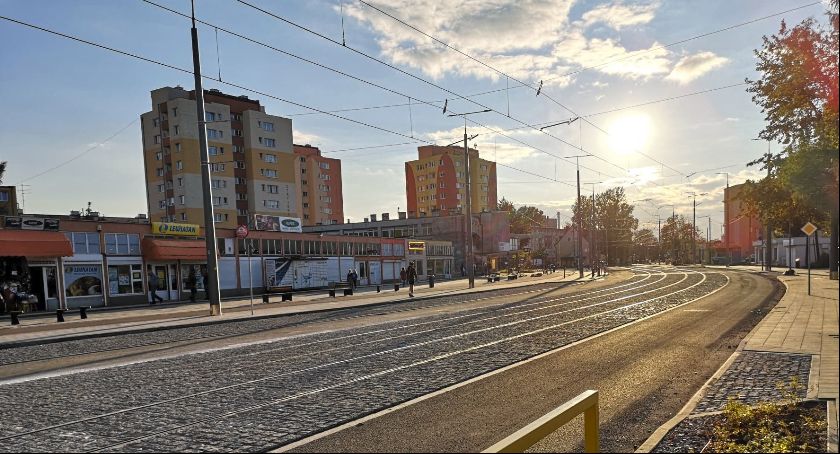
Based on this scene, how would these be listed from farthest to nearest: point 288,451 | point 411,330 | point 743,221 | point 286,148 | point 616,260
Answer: point 616,260
point 743,221
point 286,148
point 411,330
point 288,451

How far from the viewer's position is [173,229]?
1273 inches

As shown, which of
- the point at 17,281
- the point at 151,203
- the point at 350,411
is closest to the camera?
the point at 350,411

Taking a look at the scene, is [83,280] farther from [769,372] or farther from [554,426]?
[554,426]

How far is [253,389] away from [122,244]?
26.6 m

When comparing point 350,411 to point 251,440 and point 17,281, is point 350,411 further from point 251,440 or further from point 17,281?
point 17,281

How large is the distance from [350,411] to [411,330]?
7.78m

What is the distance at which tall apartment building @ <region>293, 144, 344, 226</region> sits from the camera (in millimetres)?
102188

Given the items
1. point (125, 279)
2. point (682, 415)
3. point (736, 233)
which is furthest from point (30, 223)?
point (736, 233)

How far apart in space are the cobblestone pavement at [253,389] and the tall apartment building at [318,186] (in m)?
88.8

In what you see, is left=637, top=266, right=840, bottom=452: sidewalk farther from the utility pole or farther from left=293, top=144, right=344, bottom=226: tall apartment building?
left=293, top=144, right=344, bottom=226: tall apartment building

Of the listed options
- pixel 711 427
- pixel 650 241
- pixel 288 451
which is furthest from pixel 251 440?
pixel 650 241

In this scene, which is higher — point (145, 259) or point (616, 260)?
point (145, 259)

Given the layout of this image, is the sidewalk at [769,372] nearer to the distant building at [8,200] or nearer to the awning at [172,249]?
the awning at [172,249]

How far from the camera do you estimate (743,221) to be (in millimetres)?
89188
